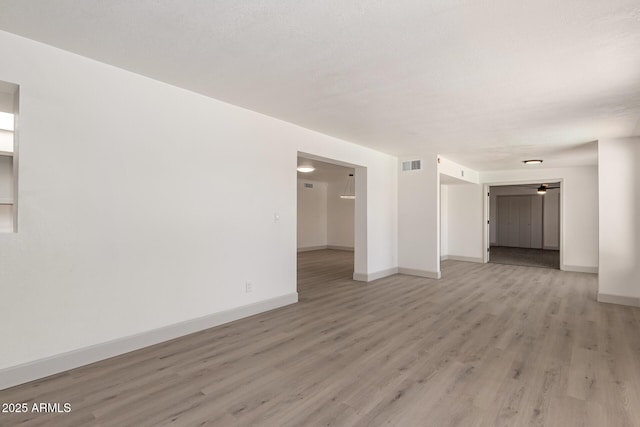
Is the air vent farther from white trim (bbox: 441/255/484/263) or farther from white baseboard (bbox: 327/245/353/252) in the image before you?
white baseboard (bbox: 327/245/353/252)

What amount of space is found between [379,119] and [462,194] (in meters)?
6.17

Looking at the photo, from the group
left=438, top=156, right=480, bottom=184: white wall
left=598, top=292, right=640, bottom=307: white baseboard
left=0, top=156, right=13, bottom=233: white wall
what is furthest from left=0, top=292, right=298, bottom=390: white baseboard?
left=598, top=292, right=640, bottom=307: white baseboard

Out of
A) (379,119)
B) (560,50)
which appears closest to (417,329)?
(379,119)

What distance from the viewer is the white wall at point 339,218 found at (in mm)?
12125

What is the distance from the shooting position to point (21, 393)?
2.35 meters

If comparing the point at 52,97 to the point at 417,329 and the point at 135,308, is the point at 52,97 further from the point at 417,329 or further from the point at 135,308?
the point at 417,329

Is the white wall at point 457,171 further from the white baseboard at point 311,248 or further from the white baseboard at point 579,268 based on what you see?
the white baseboard at point 311,248

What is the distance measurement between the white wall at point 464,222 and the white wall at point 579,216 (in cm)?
181

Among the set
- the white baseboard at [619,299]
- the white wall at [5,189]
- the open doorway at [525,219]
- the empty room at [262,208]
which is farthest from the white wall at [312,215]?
the white wall at [5,189]

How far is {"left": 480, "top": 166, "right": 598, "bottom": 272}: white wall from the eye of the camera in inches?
303

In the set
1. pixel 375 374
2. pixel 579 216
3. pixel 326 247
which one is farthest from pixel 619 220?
pixel 326 247

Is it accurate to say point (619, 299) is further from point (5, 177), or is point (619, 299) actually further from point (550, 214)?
point (550, 214)

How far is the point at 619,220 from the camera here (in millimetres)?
5043

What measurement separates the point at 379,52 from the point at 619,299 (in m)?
5.47
